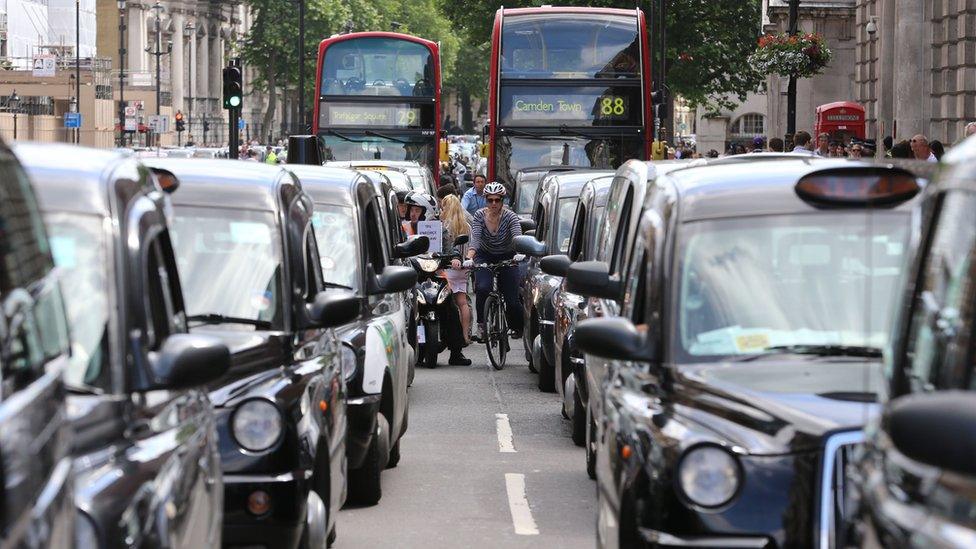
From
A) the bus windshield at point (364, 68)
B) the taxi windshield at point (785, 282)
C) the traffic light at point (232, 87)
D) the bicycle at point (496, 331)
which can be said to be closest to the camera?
the taxi windshield at point (785, 282)

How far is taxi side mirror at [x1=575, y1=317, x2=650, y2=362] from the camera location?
20.4 ft

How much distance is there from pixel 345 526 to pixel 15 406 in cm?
621

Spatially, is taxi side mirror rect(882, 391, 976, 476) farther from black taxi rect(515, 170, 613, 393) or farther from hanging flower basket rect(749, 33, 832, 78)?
hanging flower basket rect(749, 33, 832, 78)

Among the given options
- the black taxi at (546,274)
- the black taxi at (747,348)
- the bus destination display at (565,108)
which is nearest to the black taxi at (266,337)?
the black taxi at (747,348)

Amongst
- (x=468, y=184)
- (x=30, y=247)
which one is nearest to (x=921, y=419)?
(x=30, y=247)

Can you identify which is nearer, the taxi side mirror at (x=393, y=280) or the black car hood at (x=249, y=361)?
the black car hood at (x=249, y=361)

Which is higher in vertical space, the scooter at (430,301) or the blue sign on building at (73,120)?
the blue sign on building at (73,120)

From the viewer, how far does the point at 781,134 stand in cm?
5484

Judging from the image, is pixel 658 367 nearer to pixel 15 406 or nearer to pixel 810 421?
pixel 810 421

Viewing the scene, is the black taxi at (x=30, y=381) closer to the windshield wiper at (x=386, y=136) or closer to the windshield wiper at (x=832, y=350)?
the windshield wiper at (x=832, y=350)

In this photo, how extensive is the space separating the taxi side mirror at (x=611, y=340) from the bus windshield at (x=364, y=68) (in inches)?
1149

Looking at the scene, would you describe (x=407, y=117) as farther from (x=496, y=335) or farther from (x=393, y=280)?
(x=393, y=280)

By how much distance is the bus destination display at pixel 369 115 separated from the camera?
35.1 m

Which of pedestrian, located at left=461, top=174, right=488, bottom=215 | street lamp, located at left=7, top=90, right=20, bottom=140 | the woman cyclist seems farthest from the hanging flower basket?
street lamp, located at left=7, top=90, right=20, bottom=140
